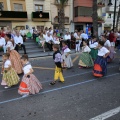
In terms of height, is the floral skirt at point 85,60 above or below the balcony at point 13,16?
below

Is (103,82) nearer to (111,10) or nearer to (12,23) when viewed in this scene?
(12,23)

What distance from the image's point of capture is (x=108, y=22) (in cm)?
3466

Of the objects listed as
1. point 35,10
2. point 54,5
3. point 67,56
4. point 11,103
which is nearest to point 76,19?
point 54,5

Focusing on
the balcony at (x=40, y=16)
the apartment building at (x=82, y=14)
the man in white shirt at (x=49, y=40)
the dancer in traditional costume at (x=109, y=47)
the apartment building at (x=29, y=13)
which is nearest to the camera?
the dancer in traditional costume at (x=109, y=47)

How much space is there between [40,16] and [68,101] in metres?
22.1

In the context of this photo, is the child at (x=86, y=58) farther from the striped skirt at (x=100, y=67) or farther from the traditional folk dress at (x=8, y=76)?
the traditional folk dress at (x=8, y=76)

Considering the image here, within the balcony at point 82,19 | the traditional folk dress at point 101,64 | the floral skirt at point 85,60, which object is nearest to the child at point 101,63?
the traditional folk dress at point 101,64

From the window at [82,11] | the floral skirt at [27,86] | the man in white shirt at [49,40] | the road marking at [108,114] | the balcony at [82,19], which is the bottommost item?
the road marking at [108,114]

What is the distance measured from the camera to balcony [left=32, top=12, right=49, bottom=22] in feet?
81.2

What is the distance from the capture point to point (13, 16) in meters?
23.4

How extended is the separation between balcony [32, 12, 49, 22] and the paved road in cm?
1981

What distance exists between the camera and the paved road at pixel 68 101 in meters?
3.90

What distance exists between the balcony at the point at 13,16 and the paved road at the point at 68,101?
18694 millimetres

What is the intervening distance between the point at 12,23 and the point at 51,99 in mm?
21447
